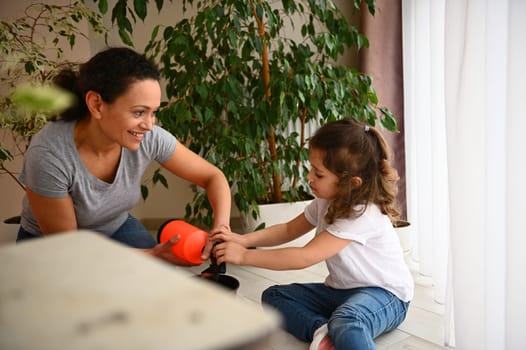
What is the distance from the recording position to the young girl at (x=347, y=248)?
1.29 meters

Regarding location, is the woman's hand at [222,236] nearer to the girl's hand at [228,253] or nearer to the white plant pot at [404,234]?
the girl's hand at [228,253]

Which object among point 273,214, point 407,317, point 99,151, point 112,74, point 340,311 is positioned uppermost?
point 112,74

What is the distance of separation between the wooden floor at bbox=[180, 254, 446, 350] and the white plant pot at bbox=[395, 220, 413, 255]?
0.12m

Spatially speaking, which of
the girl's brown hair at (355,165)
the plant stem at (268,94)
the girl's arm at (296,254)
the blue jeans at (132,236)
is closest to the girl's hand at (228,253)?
the girl's arm at (296,254)

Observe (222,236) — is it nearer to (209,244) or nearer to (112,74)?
(209,244)

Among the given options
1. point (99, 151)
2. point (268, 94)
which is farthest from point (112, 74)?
point (268, 94)

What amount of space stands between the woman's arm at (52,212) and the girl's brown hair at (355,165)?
70cm

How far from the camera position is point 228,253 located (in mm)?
1260

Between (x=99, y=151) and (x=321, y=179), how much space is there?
0.64 metres

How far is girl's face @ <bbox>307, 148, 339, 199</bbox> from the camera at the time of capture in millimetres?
1355

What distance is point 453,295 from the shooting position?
1.28 metres

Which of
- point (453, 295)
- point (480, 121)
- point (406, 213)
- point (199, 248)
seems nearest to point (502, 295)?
point (453, 295)

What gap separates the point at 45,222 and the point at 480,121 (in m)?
1.13

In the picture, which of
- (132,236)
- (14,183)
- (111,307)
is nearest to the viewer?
(111,307)
